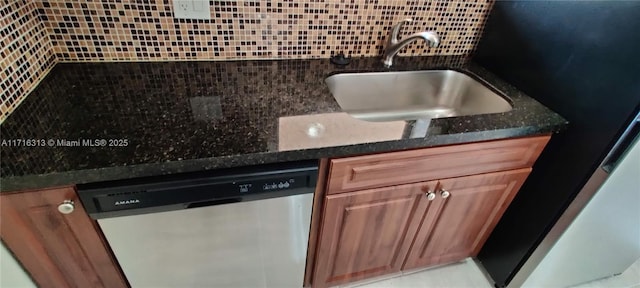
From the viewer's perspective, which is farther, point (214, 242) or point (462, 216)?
point (462, 216)

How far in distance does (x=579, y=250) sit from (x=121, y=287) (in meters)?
1.66

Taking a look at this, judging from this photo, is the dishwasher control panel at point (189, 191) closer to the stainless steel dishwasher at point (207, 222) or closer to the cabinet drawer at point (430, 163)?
the stainless steel dishwasher at point (207, 222)

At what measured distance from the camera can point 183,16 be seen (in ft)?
3.50

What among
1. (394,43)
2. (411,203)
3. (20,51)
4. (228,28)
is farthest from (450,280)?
(20,51)

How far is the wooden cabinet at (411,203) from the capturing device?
92 cm

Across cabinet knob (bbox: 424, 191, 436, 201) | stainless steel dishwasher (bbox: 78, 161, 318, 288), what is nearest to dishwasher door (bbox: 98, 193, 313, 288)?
stainless steel dishwasher (bbox: 78, 161, 318, 288)

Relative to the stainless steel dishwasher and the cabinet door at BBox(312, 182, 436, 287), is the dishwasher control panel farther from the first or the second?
the cabinet door at BBox(312, 182, 436, 287)

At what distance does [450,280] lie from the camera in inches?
57.8

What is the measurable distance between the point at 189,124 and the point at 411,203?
736 millimetres

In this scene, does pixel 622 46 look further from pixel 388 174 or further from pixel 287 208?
pixel 287 208

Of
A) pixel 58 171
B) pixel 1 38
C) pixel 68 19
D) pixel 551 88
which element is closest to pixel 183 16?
pixel 68 19

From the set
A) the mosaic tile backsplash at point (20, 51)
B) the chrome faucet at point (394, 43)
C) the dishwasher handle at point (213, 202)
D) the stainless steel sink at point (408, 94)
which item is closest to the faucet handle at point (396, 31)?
the chrome faucet at point (394, 43)

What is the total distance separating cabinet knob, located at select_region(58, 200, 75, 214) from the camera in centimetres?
69

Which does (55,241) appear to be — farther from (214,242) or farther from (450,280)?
(450,280)
